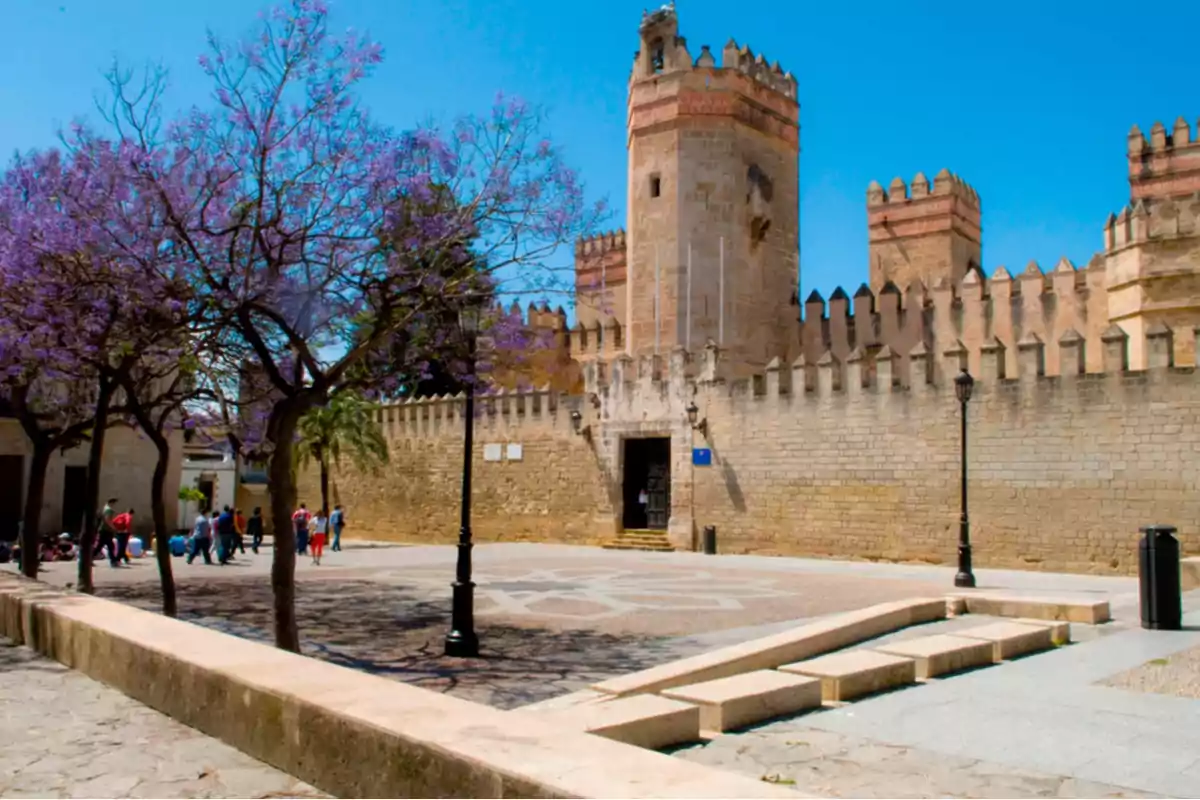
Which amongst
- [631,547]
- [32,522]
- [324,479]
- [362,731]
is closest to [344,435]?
[324,479]

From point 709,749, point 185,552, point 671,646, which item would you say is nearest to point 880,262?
point 185,552

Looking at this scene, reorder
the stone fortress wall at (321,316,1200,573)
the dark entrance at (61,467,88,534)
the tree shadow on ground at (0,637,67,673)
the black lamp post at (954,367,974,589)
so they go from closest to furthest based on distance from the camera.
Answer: the tree shadow on ground at (0,637,67,673)
the black lamp post at (954,367,974,589)
the stone fortress wall at (321,316,1200,573)
the dark entrance at (61,467,88,534)

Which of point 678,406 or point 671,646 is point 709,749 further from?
point 678,406

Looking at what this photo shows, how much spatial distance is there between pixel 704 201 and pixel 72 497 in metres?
19.1

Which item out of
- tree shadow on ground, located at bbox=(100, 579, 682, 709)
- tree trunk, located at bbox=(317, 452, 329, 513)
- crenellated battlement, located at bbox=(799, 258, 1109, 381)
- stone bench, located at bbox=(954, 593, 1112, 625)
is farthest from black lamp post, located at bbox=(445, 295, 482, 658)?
tree trunk, located at bbox=(317, 452, 329, 513)

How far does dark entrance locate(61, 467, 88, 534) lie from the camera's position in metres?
26.3

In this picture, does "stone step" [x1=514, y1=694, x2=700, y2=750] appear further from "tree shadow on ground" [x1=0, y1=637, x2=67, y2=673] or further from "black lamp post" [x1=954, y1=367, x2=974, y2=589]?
"black lamp post" [x1=954, y1=367, x2=974, y2=589]

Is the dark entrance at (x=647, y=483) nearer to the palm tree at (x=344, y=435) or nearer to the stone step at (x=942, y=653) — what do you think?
the palm tree at (x=344, y=435)

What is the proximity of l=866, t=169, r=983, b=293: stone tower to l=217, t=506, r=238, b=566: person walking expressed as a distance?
2398 centimetres

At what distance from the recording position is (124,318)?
9.02m

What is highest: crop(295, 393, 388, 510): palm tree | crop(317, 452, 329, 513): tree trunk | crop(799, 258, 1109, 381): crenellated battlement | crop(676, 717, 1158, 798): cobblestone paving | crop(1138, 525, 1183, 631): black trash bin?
crop(799, 258, 1109, 381): crenellated battlement

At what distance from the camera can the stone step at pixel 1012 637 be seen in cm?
779

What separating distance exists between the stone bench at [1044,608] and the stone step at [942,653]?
2.53m

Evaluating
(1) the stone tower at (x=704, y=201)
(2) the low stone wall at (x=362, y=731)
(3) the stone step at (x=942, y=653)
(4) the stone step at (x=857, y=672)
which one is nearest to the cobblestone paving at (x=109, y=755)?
(2) the low stone wall at (x=362, y=731)
